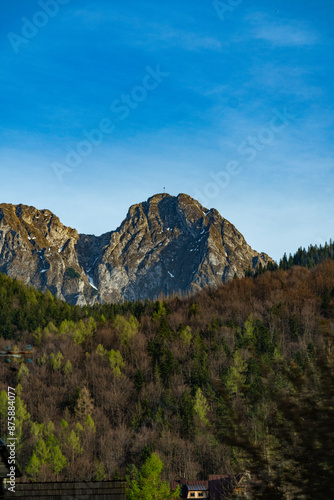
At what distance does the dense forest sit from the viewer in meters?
8.28

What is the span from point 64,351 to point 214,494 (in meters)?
57.2

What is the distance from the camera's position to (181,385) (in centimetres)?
9725

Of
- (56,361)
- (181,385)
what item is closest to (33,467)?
(181,385)

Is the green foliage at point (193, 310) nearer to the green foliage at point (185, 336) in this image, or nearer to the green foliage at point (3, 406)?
the green foliage at point (185, 336)

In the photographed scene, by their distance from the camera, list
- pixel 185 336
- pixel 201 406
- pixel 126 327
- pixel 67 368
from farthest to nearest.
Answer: pixel 126 327, pixel 185 336, pixel 67 368, pixel 201 406

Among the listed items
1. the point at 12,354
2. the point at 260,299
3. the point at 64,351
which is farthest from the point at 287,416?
A: the point at 260,299

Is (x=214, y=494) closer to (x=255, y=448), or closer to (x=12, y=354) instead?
(x=12, y=354)

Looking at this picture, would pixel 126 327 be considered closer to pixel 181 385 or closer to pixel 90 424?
pixel 181 385

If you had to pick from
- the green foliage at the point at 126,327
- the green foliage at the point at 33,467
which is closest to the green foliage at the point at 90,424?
the green foliage at the point at 33,467

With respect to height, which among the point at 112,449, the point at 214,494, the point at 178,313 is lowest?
the point at 214,494

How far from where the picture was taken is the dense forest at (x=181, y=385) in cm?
828

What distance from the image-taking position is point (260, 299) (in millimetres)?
→ 139125

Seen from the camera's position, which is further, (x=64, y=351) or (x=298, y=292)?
(x=298, y=292)

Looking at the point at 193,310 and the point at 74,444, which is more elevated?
the point at 193,310
